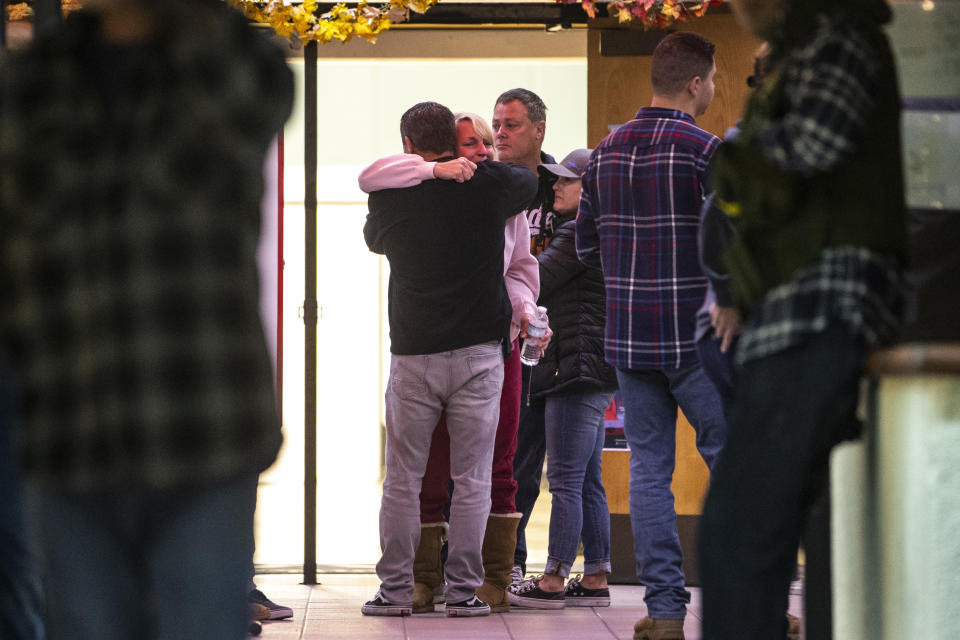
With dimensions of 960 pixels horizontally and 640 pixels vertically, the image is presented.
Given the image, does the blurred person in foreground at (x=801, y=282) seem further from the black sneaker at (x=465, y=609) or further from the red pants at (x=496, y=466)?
the red pants at (x=496, y=466)

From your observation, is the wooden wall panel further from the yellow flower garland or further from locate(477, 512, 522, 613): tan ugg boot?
the yellow flower garland

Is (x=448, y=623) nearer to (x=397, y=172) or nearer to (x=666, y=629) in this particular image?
(x=666, y=629)

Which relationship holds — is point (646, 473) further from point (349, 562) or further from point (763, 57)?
point (349, 562)

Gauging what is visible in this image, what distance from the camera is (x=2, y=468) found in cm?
240

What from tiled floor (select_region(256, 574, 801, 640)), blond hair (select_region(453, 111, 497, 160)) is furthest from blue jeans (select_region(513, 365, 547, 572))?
blond hair (select_region(453, 111, 497, 160))

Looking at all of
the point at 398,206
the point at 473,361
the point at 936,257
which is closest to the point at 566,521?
the point at 473,361

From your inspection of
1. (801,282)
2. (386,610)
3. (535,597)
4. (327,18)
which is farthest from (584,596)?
(801,282)

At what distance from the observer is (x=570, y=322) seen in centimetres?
500

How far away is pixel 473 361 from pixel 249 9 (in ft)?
6.03

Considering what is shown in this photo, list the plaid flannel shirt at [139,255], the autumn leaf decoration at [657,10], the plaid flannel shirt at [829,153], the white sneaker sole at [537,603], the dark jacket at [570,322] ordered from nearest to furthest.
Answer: the plaid flannel shirt at [139,255]
the plaid flannel shirt at [829,153]
the dark jacket at [570,322]
the white sneaker sole at [537,603]
the autumn leaf decoration at [657,10]

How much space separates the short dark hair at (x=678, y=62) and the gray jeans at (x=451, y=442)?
46.6 inches

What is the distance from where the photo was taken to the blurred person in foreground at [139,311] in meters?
1.55

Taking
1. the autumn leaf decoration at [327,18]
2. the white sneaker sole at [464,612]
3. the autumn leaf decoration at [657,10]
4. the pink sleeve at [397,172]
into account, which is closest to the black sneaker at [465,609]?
the white sneaker sole at [464,612]

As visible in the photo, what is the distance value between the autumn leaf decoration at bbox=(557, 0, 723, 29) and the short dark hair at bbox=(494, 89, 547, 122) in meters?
0.51
